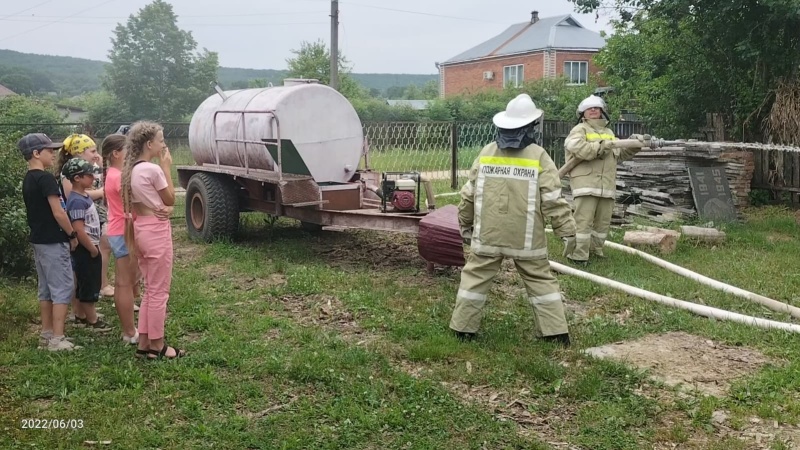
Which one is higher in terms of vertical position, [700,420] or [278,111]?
[278,111]

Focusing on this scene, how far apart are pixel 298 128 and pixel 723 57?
7.65m

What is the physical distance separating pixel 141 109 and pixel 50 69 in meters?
23.4

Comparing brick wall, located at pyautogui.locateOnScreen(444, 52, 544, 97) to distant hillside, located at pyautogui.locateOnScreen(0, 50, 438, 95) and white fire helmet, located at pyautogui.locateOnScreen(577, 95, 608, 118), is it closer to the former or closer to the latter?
distant hillside, located at pyautogui.locateOnScreen(0, 50, 438, 95)

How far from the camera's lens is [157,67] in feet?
139

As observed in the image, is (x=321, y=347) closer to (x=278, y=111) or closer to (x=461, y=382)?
(x=461, y=382)

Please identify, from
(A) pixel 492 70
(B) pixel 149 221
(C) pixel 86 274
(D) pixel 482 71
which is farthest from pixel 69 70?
(B) pixel 149 221

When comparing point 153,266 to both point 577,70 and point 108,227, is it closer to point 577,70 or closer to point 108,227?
point 108,227

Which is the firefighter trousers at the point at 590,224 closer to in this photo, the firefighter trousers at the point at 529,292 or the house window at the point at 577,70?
the firefighter trousers at the point at 529,292

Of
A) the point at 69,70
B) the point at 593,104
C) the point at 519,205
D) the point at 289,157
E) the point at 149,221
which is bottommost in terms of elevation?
the point at 149,221

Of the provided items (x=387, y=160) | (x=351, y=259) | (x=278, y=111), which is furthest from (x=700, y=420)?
(x=387, y=160)

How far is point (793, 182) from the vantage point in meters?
11.5

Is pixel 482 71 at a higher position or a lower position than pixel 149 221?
higher

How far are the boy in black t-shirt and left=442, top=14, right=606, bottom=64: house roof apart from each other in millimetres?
42423
